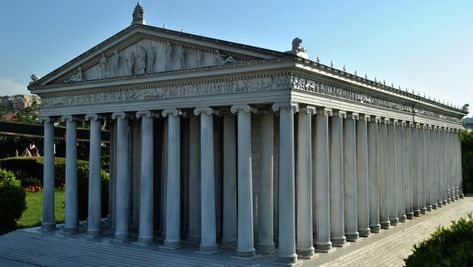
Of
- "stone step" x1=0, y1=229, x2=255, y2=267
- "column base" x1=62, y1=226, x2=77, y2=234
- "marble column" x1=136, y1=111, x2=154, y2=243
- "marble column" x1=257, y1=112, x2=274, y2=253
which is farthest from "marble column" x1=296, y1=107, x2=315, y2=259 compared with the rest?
"column base" x1=62, y1=226, x2=77, y2=234

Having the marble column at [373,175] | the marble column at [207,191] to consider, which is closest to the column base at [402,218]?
the marble column at [373,175]

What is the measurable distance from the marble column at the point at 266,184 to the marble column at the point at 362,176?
553cm

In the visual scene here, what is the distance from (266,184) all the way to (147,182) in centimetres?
554

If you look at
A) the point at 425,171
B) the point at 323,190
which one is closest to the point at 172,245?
the point at 323,190

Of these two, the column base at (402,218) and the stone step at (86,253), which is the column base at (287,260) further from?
the column base at (402,218)

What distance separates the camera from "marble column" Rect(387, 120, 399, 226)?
27.6 meters

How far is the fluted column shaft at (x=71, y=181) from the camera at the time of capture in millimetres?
25312

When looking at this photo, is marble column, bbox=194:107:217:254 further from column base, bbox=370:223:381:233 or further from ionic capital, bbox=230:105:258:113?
column base, bbox=370:223:381:233

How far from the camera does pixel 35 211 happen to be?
114 feet

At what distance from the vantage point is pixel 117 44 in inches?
937

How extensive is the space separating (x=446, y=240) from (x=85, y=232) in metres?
17.8

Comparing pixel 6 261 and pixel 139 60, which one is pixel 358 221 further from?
pixel 6 261

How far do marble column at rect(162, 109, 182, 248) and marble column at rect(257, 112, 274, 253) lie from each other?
3526 mm

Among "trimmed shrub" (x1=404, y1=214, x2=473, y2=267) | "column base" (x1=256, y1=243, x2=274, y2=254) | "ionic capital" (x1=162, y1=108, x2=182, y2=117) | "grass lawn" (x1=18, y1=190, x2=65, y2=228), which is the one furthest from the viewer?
"grass lawn" (x1=18, y1=190, x2=65, y2=228)
